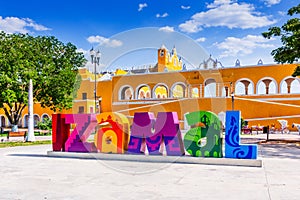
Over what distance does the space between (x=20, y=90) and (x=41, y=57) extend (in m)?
3.39

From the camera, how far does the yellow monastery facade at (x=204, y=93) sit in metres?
28.7

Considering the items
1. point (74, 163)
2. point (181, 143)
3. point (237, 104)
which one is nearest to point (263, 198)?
point (181, 143)

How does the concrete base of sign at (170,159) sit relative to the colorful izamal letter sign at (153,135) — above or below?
below

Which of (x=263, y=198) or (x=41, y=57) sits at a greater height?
(x=41, y=57)

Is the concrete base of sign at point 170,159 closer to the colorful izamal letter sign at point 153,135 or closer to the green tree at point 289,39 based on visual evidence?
the colorful izamal letter sign at point 153,135

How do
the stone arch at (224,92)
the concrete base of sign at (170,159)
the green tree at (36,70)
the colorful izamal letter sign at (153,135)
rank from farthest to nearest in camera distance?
the stone arch at (224,92), the green tree at (36,70), the colorful izamal letter sign at (153,135), the concrete base of sign at (170,159)

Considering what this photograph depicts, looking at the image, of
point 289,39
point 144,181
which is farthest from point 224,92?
point 144,181

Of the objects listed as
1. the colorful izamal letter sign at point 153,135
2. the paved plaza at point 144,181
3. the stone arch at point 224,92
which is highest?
the stone arch at point 224,92

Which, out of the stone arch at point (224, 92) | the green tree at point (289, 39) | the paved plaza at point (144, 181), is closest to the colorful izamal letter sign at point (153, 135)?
the paved plaza at point (144, 181)

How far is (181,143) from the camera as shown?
9219mm

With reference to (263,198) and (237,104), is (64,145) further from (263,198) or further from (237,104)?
(237,104)

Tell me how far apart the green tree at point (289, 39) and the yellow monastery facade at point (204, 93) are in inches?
485

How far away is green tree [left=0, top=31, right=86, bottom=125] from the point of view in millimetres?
23047

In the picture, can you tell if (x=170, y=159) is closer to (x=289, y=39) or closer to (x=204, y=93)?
(x=289, y=39)
